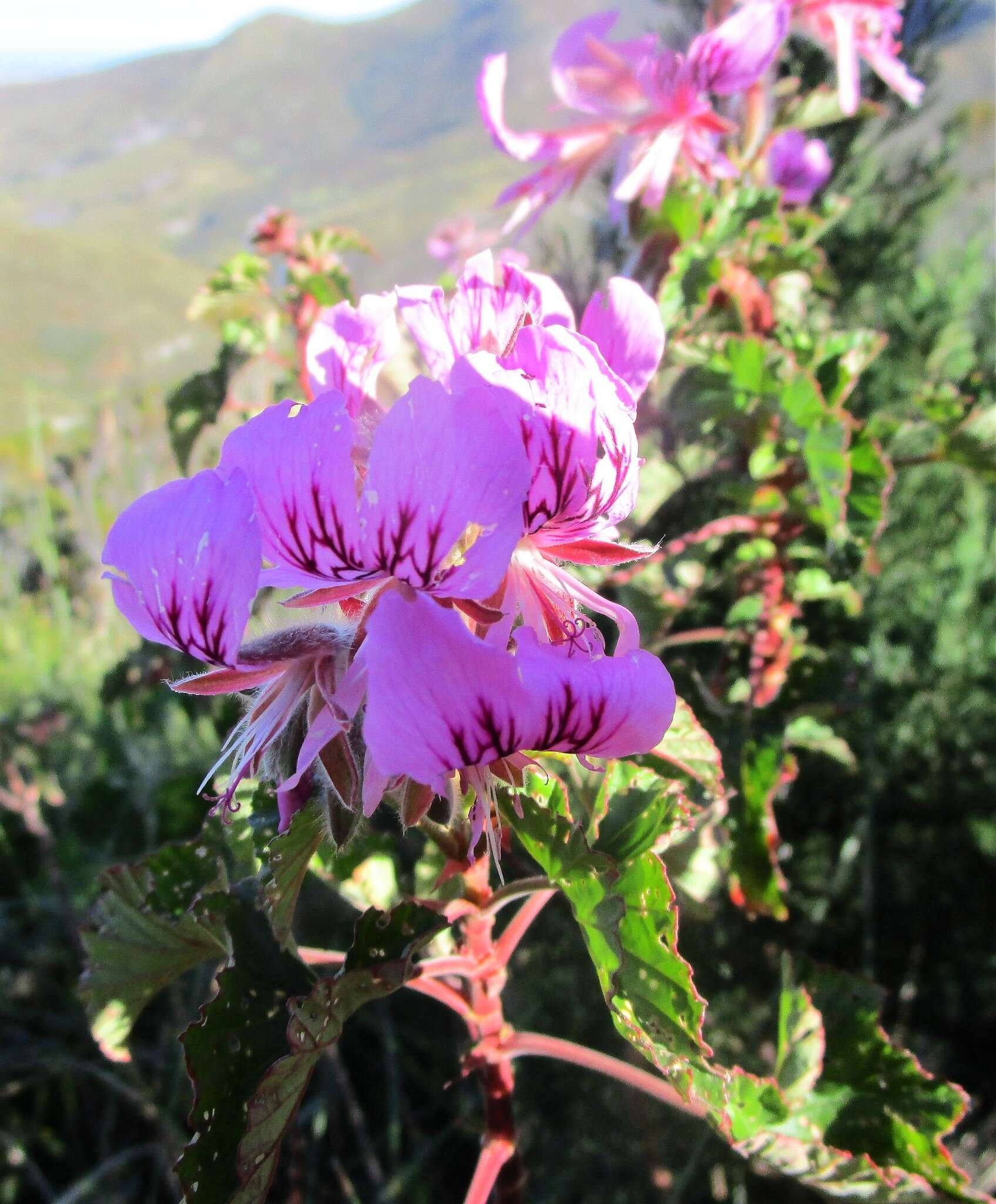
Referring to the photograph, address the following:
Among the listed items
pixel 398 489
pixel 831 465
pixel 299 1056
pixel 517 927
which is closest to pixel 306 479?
pixel 398 489

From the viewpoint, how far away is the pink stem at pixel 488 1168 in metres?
0.79

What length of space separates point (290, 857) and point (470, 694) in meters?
0.27

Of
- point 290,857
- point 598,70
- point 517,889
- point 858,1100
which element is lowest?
point 858,1100

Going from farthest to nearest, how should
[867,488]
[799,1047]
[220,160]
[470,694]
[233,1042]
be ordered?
[220,160], [867,488], [799,1047], [233,1042], [470,694]

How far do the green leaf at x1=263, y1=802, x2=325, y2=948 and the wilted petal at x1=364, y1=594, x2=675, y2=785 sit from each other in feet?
0.65

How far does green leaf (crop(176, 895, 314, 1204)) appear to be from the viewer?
0.66 meters

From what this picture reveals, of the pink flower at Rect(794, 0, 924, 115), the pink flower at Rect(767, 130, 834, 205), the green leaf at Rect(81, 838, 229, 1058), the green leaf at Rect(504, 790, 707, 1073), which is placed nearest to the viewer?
the green leaf at Rect(504, 790, 707, 1073)

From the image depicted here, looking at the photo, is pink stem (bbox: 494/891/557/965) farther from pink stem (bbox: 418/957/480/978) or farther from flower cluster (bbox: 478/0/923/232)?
flower cluster (bbox: 478/0/923/232)

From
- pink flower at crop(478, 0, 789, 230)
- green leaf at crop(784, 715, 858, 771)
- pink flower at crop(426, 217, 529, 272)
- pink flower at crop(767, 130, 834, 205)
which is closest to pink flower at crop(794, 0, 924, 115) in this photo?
pink flower at crop(478, 0, 789, 230)

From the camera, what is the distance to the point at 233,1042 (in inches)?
29.4

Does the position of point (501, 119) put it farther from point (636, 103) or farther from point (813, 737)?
point (813, 737)

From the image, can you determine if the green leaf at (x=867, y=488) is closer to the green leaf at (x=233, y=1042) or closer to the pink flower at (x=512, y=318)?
the pink flower at (x=512, y=318)

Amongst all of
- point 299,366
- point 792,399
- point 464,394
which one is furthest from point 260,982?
point 299,366

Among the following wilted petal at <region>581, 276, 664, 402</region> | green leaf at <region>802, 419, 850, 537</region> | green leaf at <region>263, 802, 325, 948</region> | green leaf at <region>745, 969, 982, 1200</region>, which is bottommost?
green leaf at <region>745, 969, 982, 1200</region>
